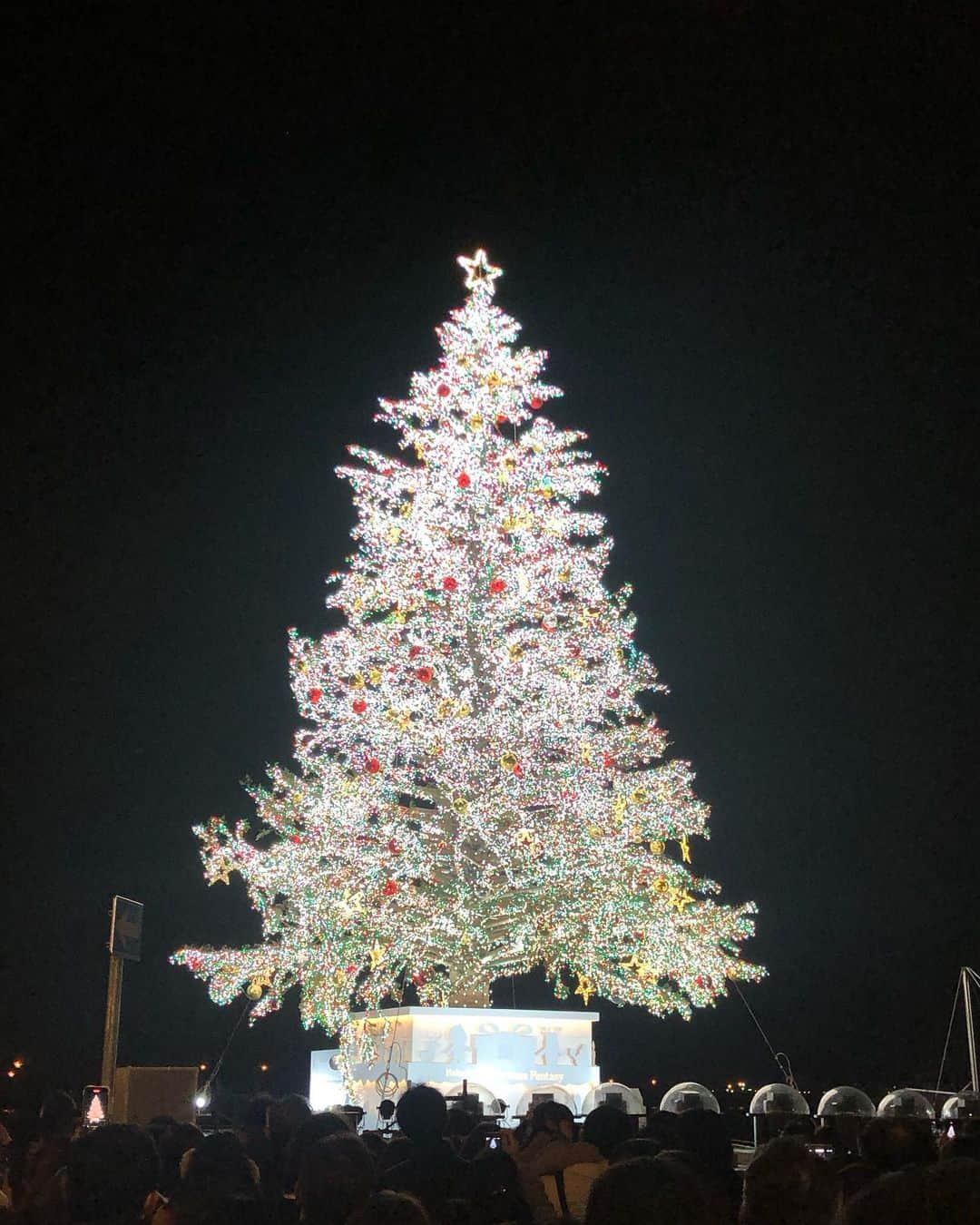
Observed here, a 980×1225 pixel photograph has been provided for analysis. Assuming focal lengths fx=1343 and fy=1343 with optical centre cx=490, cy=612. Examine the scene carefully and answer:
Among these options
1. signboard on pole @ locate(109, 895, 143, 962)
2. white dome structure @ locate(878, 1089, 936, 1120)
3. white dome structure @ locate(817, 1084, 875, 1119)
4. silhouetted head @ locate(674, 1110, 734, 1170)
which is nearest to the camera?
silhouetted head @ locate(674, 1110, 734, 1170)

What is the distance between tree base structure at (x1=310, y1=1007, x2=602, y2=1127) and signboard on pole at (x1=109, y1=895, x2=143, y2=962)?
4197 mm

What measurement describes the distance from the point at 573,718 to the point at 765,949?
1282 centimetres

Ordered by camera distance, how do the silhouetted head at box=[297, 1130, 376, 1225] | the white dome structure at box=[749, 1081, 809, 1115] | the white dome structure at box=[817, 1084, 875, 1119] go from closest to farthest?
1. the silhouetted head at box=[297, 1130, 376, 1225]
2. the white dome structure at box=[749, 1081, 809, 1115]
3. the white dome structure at box=[817, 1084, 875, 1119]

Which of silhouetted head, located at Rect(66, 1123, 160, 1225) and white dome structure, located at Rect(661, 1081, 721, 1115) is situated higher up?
white dome structure, located at Rect(661, 1081, 721, 1115)

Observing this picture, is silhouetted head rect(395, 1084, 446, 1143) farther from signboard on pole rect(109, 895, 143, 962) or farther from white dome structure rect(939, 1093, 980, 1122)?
white dome structure rect(939, 1093, 980, 1122)

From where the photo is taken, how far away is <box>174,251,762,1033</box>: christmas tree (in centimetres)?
1565

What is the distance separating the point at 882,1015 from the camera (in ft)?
88.8

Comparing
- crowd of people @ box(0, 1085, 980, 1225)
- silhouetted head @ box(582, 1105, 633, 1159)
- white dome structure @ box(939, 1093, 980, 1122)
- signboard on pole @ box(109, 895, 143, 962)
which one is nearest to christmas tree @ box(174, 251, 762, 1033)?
white dome structure @ box(939, 1093, 980, 1122)

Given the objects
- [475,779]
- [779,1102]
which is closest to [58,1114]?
[779,1102]

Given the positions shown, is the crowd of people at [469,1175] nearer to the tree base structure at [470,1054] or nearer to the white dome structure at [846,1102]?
the white dome structure at [846,1102]

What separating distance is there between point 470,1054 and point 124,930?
16.2 ft

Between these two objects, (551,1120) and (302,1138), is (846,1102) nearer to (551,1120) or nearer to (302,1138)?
(551,1120)

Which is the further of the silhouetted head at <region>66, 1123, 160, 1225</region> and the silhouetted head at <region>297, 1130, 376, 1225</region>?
the silhouetted head at <region>66, 1123, 160, 1225</region>

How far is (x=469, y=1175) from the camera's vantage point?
17.7ft
